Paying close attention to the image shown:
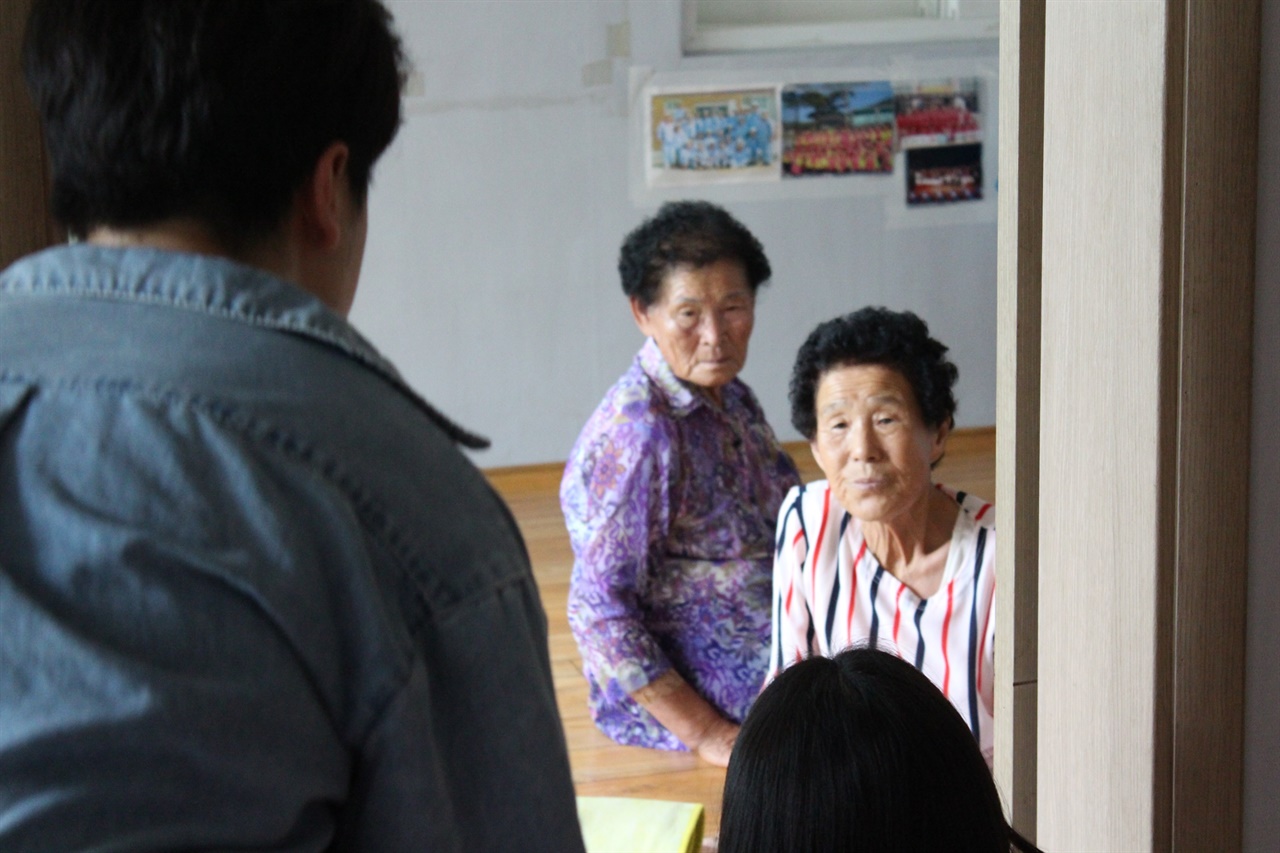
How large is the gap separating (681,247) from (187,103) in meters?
2.23

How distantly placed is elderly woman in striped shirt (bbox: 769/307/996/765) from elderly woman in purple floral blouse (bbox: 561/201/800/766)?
1.93 feet

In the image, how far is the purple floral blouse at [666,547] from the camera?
2.57 m

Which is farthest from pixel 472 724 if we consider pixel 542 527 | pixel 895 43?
pixel 895 43

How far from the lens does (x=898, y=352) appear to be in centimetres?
198

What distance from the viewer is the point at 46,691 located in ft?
1.68

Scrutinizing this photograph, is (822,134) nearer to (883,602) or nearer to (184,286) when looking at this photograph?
(883,602)

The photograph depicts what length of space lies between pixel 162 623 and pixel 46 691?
0.05m

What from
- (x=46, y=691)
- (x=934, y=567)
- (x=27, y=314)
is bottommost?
(x=934, y=567)

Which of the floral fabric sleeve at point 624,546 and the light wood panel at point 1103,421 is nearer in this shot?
the light wood panel at point 1103,421

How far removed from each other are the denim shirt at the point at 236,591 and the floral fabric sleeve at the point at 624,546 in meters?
1.98

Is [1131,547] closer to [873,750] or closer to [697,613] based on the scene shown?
[873,750]

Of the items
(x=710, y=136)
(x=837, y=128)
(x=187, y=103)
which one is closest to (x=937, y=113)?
(x=837, y=128)

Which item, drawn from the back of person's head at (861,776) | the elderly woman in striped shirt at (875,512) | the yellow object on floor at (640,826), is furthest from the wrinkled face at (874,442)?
the back of person's head at (861,776)

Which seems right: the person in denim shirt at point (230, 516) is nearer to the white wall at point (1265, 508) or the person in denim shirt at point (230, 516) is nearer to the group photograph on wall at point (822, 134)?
the white wall at point (1265, 508)
